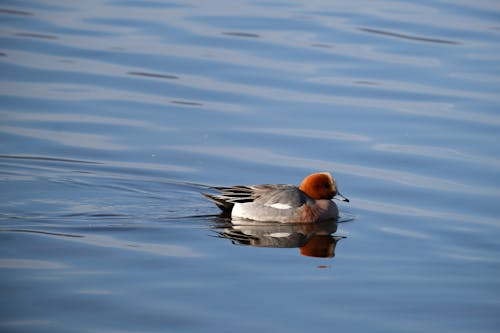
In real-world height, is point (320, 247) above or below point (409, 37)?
below

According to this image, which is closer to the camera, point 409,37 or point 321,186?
point 321,186

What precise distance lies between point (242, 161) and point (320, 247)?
2367mm

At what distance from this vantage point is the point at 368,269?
25.4ft

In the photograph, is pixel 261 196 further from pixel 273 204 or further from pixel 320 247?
pixel 320 247

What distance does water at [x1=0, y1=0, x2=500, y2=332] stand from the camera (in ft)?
22.8

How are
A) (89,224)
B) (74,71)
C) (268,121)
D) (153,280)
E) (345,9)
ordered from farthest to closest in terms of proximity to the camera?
1. (345,9)
2. (74,71)
3. (268,121)
4. (89,224)
5. (153,280)

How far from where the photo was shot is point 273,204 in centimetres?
939

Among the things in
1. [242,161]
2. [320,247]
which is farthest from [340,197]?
[242,161]

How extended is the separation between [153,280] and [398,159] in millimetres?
4451

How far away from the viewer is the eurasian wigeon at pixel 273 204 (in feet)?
30.7

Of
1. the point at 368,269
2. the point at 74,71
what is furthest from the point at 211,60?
the point at 368,269

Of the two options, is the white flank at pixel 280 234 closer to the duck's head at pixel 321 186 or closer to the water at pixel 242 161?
the water at pixel 242 161

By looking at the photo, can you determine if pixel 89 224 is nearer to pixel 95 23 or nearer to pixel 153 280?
pixel 153 280

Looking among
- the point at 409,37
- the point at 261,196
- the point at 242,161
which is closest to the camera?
the point at 261,196
